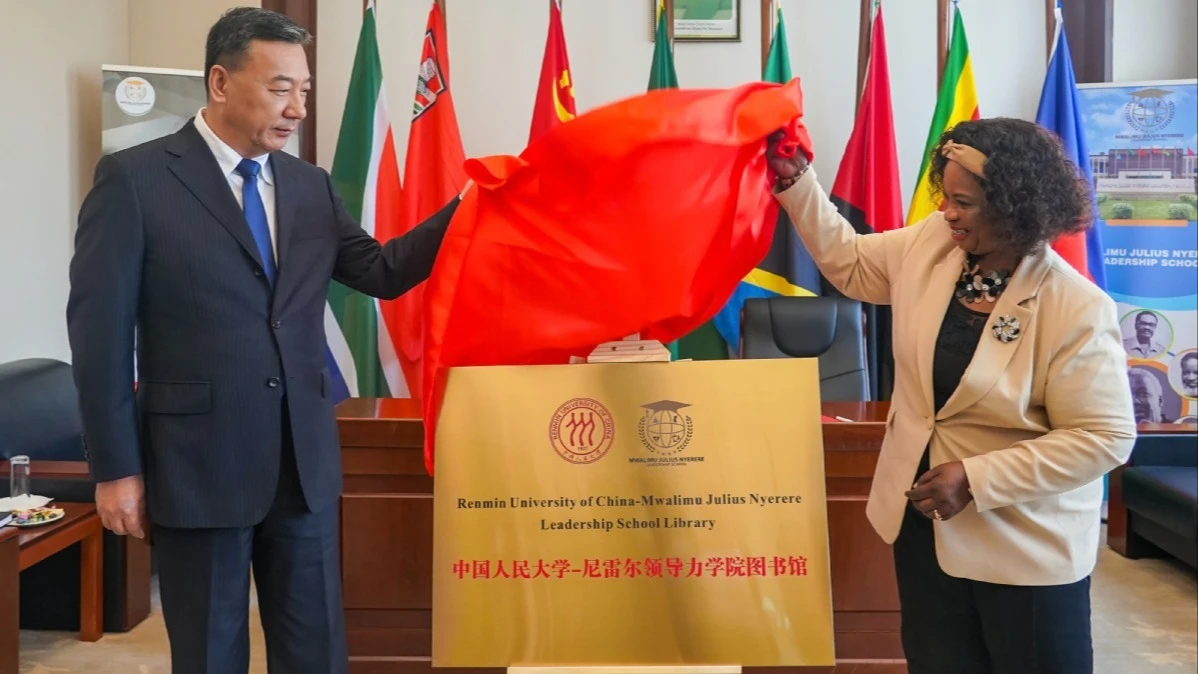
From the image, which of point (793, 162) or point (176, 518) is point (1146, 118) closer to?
point (793, 162)

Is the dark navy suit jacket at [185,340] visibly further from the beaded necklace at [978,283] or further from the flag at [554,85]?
the flag at [554,85]

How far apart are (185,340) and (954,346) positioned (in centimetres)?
121

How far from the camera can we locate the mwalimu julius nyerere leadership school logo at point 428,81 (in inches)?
142

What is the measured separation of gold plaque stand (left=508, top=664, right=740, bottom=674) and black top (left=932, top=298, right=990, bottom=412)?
0.54m

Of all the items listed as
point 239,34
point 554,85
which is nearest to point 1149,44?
point 554,85

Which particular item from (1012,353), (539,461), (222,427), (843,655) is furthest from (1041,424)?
(222,427)

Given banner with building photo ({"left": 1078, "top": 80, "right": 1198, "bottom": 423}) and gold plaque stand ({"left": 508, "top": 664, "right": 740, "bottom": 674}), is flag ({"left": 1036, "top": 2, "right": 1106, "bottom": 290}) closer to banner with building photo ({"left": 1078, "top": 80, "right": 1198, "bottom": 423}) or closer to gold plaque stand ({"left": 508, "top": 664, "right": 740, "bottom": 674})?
banner with building photo ({"left": 1078, "top": 80, "right": 1198, "bottom": 423})

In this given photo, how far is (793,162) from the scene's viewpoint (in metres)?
1.54

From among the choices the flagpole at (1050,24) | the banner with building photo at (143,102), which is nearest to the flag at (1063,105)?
the flagpole at (1050,24)

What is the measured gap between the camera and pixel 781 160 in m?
1.53

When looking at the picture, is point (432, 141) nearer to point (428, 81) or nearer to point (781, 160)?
point (428, 81)

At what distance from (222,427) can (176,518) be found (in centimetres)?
16

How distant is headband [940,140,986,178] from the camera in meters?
1.32

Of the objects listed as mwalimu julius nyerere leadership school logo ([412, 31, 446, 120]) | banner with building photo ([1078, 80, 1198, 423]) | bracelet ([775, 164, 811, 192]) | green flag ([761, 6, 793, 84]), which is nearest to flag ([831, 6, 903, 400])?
green flag ([761, 6, 793, 84])
